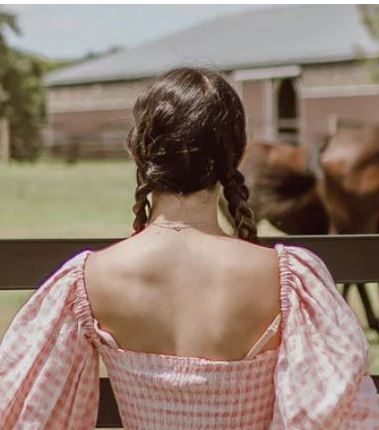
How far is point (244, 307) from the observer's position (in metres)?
2.01

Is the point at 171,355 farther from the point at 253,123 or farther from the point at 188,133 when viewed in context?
the point at 253,123

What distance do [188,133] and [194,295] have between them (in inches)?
11.6

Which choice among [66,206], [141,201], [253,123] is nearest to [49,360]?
[141,201]

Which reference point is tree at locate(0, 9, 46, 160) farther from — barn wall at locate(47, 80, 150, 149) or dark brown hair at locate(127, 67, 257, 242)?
dark brown hair at locate(127, 67, 257, 242)

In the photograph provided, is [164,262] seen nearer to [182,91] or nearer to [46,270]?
[182,91]

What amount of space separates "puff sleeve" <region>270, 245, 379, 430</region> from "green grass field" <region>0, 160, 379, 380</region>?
4131 mm

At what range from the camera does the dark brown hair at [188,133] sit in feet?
6.52

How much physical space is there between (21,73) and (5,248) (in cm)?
4345

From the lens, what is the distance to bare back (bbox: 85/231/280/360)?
2.01 meters

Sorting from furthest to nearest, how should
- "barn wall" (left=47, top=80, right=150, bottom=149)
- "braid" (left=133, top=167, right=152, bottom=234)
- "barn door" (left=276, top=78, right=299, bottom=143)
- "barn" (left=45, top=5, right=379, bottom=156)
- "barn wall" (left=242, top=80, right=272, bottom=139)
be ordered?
"barn wall" (left=47, top=80, right=150, bottom=149) < "barn door" (left=276, top=78, right=299, bottom=143) < "barn wall" (left=242, top=80, right=272, bottom=139) < "barn" (left=45, top=5, right=379, bottom=156) < "braid" (left=133, top=167, right=152, bottom=234)

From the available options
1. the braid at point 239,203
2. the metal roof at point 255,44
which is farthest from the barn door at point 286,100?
the braid at point 239,203

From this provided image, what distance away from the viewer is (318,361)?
6.44ft

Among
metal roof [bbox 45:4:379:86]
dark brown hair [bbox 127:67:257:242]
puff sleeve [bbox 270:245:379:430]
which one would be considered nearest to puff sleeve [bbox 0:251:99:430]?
dark brown hair [bbox 127:67:257:242]

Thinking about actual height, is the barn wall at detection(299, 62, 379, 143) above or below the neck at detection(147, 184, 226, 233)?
below
